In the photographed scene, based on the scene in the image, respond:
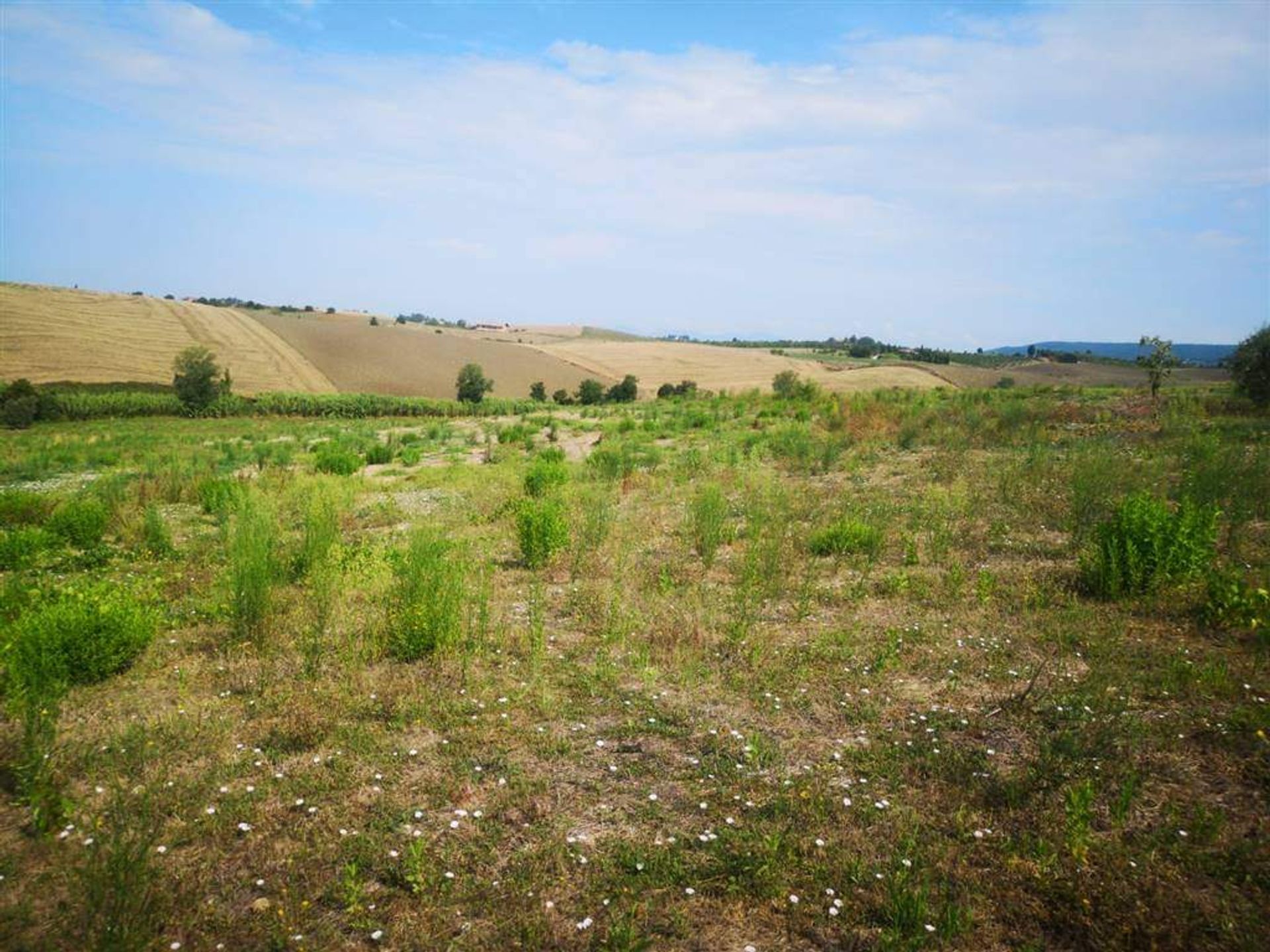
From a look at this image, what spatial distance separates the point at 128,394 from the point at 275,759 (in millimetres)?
56135

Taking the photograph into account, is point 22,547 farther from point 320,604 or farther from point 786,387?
point 786,387

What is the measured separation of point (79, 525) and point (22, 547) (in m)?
1.05

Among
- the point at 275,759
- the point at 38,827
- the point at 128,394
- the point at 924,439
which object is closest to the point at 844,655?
the point at 275,759

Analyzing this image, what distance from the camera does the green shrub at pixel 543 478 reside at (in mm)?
14047

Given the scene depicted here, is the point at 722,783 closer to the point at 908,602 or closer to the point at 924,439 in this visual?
the point at 908,602

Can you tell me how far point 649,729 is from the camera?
17.8 ft

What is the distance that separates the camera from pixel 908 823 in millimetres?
4266

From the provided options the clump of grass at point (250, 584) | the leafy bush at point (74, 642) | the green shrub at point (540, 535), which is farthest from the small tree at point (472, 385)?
the leafy bush at point (74, 642)

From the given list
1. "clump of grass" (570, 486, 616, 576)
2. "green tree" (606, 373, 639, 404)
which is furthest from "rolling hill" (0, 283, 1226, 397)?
"clump of grass" (570, 486, 616, 576)

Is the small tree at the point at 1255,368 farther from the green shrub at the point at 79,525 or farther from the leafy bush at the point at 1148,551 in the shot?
the green shrub at the point at 79,525

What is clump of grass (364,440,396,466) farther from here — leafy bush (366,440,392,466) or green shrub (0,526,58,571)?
green shrub (0,526,58,571)

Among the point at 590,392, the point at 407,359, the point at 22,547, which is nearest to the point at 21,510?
the point at 22,547

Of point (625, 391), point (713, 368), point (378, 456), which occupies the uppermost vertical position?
point (713, 368)

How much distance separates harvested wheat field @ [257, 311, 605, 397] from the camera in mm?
68125
